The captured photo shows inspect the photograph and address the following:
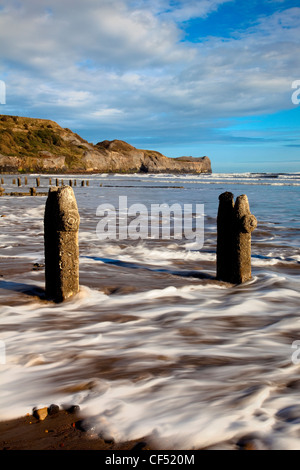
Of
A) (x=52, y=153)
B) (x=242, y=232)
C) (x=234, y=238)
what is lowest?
(x=234, y=238)

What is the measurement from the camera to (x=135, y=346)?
425 centimetres

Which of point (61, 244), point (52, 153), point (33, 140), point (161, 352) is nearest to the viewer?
point (161, 352)

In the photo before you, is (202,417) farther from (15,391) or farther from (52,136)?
(52,136)

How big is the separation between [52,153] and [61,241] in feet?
465

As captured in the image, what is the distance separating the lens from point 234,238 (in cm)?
668

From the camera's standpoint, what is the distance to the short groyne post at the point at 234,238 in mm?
6574

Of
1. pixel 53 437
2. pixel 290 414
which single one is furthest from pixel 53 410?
pixel 290 414

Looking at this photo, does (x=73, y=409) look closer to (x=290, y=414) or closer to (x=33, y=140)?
(x=290, y=414)

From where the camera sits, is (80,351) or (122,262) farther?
(122,262)

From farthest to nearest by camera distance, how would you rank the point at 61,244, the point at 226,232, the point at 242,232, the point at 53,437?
the point at 226,232
the point at 242,232
the point at 61,244
the point at 53,437

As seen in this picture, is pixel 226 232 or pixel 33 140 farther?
pixel 33 140

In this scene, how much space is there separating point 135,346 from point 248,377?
1.27m

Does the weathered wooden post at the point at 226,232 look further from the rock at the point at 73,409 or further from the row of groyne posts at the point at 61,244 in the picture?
the rock at the point at 73,409
